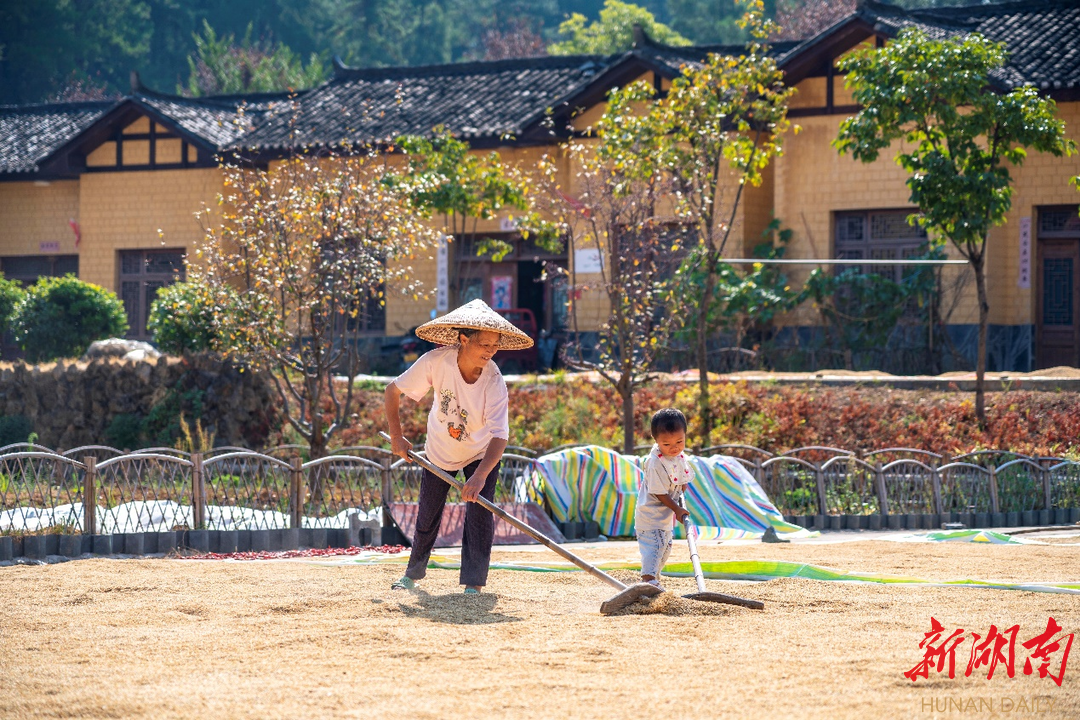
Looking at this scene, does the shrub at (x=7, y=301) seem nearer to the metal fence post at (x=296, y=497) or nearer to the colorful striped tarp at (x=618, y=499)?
the metal fence post at (x=296, y=497)

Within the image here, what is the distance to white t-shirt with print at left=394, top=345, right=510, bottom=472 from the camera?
21.2 ft

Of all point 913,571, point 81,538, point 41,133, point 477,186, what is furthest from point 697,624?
point 41,133

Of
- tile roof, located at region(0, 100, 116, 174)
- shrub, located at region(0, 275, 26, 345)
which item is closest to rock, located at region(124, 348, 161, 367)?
shrub, located at region(0, 275, 26, 345)

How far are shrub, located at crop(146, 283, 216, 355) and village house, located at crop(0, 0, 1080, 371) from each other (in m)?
2.25

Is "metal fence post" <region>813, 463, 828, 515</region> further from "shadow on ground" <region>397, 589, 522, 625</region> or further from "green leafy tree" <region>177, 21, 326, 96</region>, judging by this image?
"green leafy tree" <region>177, 21, 326, 96</region>

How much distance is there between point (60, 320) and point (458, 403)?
14.7 meters

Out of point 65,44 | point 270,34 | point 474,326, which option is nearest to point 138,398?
point 474,326

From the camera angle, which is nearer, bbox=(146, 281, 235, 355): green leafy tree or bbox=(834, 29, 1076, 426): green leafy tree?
bbox=(834, 29, 1076, 426): green leafy tree

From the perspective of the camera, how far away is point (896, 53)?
13711 millimetres

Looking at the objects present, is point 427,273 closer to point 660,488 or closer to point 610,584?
point 660,488

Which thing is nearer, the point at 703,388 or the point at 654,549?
the point at 654,549

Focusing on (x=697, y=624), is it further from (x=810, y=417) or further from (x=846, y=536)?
(x=810, y=417)

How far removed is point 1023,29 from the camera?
2069 centimetres

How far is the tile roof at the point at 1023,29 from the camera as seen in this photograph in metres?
18.6
